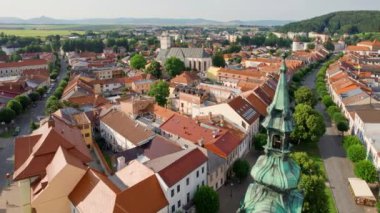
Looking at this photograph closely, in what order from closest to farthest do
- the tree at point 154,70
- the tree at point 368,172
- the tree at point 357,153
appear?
the tree at point 368,172 < the tree at point 357,153 < the tree at point 154,70

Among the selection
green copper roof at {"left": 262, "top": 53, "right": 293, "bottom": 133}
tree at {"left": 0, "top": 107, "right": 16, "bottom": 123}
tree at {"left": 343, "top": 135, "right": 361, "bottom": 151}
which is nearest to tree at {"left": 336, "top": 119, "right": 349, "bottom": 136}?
tree at {"left": 343, "top": 135, "right": 361, "bottom": 151}

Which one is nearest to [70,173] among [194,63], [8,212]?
[8,212]

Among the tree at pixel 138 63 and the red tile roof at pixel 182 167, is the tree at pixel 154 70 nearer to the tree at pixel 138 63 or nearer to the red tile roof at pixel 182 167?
the tree at pixel 138 63

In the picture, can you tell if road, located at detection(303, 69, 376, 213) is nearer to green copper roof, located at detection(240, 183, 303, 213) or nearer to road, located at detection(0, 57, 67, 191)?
green copper roof, located at detection(240, 183, 303, 213)

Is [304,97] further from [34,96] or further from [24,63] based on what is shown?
[24,63]

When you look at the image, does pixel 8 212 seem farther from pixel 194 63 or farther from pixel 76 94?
pixel 194 63

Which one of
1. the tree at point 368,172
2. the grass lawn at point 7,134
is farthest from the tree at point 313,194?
the grass lawn at point 7,134

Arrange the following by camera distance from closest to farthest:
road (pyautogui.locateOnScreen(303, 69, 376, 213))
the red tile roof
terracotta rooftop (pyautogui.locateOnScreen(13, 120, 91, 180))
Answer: the red tile roof
terracotta rooftop (pyautogui.locateOnScreen(13, 120, 91, 180))
road (pyautogui.locateOnScreen(303, 69, 376, 213))
